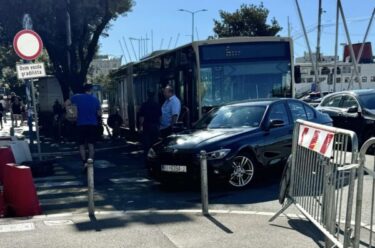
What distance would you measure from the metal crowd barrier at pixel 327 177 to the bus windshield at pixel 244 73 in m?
6.47

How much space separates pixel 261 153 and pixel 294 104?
1677mm

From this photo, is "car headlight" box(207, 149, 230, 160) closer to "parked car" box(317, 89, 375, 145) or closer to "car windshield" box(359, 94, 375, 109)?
"parked car" box(317, 89, 375, 145)

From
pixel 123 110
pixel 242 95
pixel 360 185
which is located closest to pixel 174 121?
pixel 242 95

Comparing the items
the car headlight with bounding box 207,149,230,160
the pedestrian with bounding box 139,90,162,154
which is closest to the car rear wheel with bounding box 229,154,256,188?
the car headlight with bounding box 207,149,230,160

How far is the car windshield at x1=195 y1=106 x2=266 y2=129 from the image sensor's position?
379 inches

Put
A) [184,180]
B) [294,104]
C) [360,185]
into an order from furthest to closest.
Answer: [294,104], [184,180], [360,185]

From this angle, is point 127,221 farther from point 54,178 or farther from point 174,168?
point 54,178

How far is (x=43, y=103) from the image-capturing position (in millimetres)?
26516

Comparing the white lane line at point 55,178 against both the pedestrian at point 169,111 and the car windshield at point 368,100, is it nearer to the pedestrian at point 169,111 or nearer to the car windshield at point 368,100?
the pedestrian at point 169,111

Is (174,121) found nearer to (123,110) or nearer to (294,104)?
(294,104)

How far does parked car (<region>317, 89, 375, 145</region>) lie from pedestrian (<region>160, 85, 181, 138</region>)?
457 cm

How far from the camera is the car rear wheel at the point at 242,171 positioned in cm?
878

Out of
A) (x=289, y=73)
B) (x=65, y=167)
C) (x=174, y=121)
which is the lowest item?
(x=65, y=167)

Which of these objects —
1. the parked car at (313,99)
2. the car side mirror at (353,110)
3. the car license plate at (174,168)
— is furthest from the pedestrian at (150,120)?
the parked car at (313,99)
